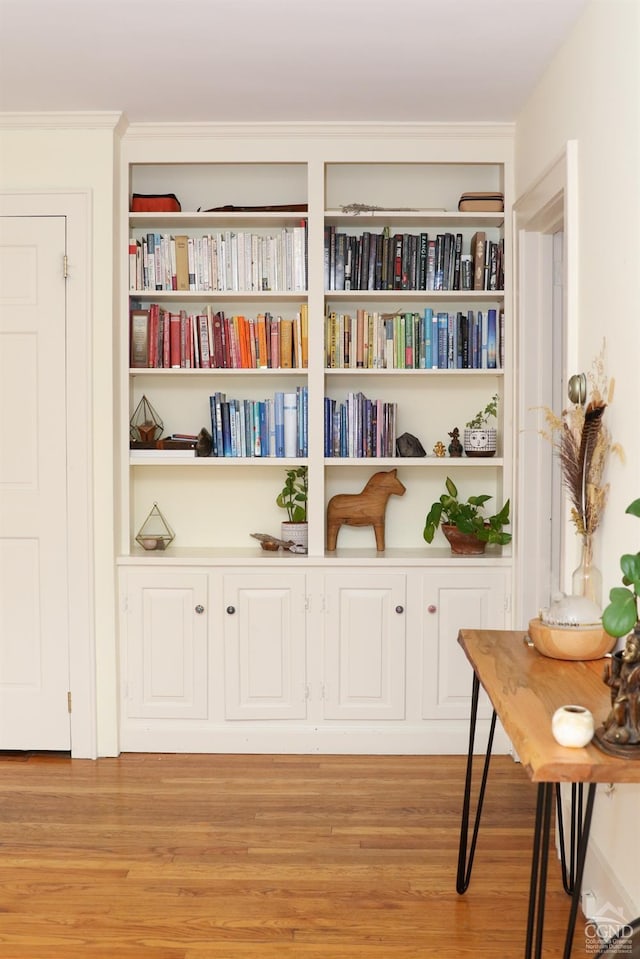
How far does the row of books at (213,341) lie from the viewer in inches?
160

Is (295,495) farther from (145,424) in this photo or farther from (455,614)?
(455,614)

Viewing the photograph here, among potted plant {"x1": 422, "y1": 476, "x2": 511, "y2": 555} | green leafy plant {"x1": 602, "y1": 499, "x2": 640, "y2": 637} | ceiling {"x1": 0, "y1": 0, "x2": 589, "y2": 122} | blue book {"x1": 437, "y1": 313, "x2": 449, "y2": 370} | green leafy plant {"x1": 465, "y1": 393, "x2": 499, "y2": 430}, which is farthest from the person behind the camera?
green leafy plant {"x1": 465, "y1": 393, "x2": 499, "y2": 430}

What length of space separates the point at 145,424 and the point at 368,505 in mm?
1096

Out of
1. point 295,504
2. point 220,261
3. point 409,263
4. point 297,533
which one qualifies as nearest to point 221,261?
point 220,261

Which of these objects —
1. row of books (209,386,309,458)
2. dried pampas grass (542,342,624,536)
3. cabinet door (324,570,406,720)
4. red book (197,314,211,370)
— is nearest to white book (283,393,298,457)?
row of books (209,386,309,458)

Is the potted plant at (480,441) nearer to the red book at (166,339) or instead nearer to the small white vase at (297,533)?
the small white vase at (297,533)

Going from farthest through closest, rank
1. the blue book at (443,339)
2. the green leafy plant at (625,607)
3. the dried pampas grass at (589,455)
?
the blue book at (443,339) < the dried pampas grass at (589,455) < the green leafy plant at (625,607)

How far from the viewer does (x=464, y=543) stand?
401 cm

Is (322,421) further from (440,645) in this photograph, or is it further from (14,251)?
(14,251)

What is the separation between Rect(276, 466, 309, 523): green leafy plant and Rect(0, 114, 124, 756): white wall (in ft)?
2.63

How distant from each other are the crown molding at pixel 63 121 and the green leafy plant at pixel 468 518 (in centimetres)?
214

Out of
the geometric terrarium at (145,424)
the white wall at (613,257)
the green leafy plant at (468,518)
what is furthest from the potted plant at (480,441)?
the geometric terrarium at (145,424)

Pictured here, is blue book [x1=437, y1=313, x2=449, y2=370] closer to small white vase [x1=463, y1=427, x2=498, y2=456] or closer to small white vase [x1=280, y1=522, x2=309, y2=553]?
small white vase [x1=463, y1=427, x2=498, y2=456]

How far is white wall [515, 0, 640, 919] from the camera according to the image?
246 centimetres
